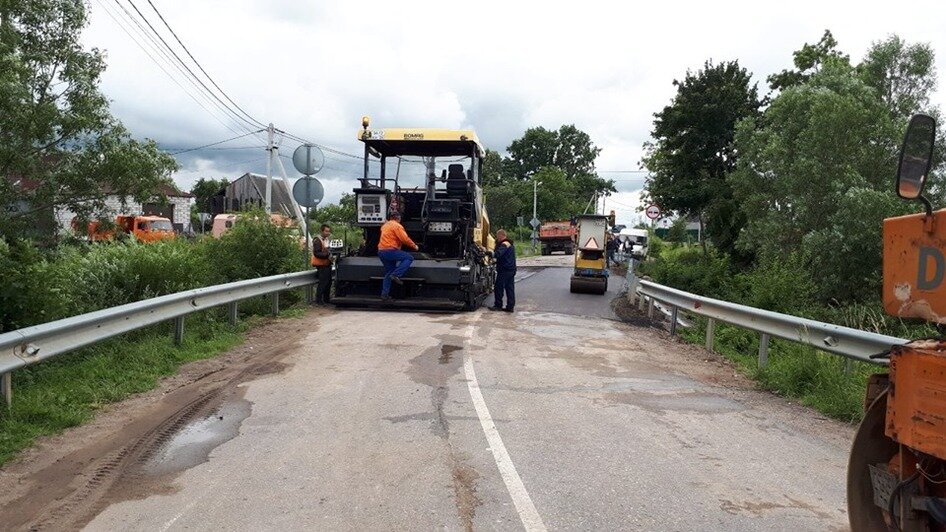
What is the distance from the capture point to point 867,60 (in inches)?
799

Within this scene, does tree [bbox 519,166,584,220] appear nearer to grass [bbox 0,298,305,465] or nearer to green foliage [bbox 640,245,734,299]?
green foliage [bbox 640,245,734,299]

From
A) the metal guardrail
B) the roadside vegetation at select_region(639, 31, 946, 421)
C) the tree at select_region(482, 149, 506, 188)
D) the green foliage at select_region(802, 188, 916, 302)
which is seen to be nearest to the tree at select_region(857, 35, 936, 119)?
the roadside vegetation at select_region(639, 31, 946, 421)

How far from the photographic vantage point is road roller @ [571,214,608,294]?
20.1m

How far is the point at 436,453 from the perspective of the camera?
5.36m

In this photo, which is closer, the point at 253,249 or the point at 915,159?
the point at 915,159

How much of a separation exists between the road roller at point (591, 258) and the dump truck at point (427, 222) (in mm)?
5172

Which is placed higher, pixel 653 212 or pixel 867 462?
pixel 653 212

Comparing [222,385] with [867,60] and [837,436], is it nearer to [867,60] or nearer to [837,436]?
[837,436]

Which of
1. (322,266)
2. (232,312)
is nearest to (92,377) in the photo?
(232,312)

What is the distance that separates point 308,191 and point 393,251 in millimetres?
2094

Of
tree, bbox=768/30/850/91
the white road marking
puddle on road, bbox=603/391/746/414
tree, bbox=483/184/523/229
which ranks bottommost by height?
puddle on road, bbox=603/391/746/414

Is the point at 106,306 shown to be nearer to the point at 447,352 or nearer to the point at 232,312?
the point at 232,312

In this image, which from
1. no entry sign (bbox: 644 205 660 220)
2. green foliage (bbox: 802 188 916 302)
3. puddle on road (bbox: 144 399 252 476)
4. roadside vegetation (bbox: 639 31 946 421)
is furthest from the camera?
no entry sign (bbox: 644 205 660 220)

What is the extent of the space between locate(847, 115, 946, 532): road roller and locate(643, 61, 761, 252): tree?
23690mm
